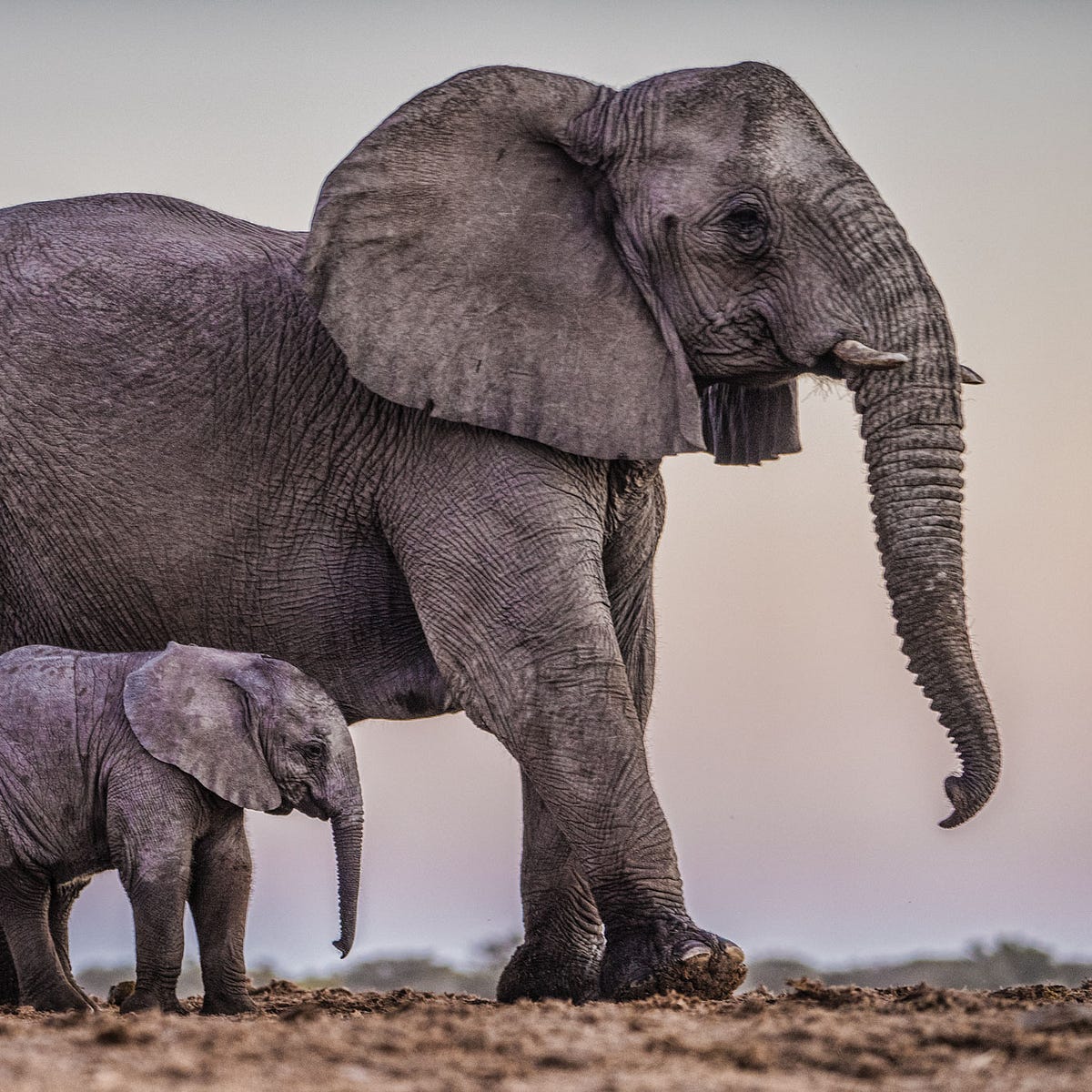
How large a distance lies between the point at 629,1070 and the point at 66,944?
15.6 ft

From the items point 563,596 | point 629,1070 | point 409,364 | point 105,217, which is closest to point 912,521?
point 563,596

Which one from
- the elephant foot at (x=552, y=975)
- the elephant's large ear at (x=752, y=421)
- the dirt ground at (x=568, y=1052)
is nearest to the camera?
the dirt ground at (x=568, y=1052)

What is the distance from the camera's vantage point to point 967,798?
719 cm

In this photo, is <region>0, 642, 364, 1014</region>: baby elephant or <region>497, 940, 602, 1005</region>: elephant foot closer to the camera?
<region>0, 642, 364, 1014</region>: baby elephant

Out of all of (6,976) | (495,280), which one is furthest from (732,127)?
(6,976)

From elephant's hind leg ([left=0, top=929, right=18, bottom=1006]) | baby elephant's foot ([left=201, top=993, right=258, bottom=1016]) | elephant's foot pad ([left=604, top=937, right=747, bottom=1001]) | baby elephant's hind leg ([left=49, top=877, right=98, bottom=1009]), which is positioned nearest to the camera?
elephant's foot pad ([left=604, top=937, right=747, bottom=1001])

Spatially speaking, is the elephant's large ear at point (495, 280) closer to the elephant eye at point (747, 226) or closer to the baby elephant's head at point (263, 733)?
the elephant eye at point (747, 226)

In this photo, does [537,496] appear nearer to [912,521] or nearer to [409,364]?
[409,364]

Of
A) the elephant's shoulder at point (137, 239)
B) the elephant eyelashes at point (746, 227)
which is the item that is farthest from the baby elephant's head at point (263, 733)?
the elephant eyelashes at point (746, 227)

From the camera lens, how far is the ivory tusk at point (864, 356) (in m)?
7.20

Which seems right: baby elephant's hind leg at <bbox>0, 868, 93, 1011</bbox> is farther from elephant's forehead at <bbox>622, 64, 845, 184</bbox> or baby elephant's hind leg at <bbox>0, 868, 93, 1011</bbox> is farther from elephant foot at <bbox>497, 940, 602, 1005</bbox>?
elephant's forehead at <bbox>622, 64, 845, 184</bbox>

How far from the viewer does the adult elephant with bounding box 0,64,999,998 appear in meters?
7.38

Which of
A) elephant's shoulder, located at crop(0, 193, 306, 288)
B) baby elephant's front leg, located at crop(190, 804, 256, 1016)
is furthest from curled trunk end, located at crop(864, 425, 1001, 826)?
elephant's shoulder, located at crop(0, 193, 306, 288)

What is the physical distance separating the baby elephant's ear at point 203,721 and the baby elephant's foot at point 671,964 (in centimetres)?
152
